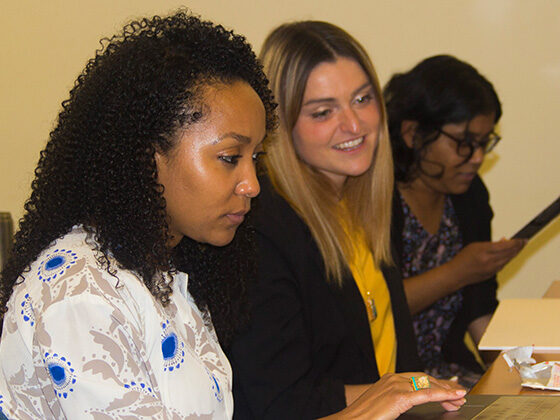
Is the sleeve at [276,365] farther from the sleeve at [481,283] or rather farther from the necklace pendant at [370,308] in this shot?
the sleeve at [481,283]

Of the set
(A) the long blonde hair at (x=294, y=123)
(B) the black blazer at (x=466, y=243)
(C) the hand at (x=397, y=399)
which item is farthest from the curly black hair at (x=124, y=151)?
(B) the black blazer at (x=466, y=243)

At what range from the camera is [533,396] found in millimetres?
1141

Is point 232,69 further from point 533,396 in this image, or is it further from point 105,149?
point 533,396

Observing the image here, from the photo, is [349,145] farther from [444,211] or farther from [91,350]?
[91,350]

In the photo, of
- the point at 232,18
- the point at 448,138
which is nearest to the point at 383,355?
the point at 448,138

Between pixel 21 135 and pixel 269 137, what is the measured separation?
5.47 feet

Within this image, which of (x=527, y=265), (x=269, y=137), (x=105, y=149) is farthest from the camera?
(x=527, y=265)

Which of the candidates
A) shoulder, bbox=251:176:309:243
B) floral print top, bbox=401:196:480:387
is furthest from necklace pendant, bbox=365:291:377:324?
floral print top, bbox=401:196:480:387

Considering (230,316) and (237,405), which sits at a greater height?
(230,316)

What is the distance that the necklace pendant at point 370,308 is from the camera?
5.29 feet

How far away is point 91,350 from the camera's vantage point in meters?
0.87

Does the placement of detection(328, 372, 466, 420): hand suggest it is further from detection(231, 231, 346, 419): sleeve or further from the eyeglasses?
the eyeglasses

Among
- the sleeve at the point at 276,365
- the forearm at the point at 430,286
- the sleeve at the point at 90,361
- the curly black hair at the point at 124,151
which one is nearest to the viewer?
the sleeve at the point at 90,361

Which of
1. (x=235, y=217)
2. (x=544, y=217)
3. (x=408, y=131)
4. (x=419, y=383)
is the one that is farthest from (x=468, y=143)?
(x=235, y=217)
